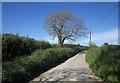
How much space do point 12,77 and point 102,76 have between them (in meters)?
6.54

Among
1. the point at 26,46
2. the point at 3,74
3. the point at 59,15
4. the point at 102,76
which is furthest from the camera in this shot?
the point at 59,15

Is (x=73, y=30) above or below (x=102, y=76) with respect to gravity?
above

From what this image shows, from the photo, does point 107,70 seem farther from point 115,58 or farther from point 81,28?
point 81,28

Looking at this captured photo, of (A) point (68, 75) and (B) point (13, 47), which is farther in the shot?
(B) point (13, 47)

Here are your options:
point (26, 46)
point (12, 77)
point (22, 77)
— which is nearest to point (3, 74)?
point (12, 77)

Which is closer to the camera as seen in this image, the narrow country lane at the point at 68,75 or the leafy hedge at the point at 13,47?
the narrow country lane at the point at 68,75

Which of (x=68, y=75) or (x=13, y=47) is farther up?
(x=13, y=47)

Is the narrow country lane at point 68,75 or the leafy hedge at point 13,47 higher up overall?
the leafy hedge at point 13,47

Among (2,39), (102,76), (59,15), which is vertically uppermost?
(59,15)

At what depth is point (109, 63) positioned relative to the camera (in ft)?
48.8

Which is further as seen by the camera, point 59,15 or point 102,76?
point 59,15

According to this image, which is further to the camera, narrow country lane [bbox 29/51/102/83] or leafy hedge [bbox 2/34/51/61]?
leafy hedge [bbox 2/34/51/61]

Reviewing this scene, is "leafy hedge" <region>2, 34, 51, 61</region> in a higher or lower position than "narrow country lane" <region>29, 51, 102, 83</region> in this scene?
higher

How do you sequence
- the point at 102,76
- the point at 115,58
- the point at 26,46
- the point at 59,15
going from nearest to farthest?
the point at 102,76 → the point at 115,58 → the point at 26,46 → the point at 59,15
